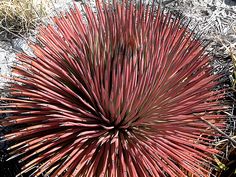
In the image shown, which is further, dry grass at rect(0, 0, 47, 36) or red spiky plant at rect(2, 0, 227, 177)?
dry grass at rect(0, 0, 47, 36)

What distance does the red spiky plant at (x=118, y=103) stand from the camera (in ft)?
6.26

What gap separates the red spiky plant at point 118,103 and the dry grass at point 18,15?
34.1 inches

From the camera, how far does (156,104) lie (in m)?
2.00

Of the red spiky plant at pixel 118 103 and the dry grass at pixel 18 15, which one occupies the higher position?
the dry grass at pixel 18 15

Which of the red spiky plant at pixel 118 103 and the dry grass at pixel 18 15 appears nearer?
the red spiky plant at pixel 118 103

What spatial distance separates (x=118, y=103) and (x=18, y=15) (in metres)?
1.44

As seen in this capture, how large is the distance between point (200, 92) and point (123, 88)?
1.37ft

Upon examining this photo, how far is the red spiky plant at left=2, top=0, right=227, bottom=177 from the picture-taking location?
1908mm

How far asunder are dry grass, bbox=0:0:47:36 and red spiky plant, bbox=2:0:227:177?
2.85 ft

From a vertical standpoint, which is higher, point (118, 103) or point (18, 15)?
point (18, 15)

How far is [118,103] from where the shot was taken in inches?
73.5

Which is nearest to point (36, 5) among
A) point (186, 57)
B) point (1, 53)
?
point (1, 53)

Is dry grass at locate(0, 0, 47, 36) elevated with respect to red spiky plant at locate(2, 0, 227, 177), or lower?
elevated

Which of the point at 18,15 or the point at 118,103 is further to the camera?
the point at 18,15
